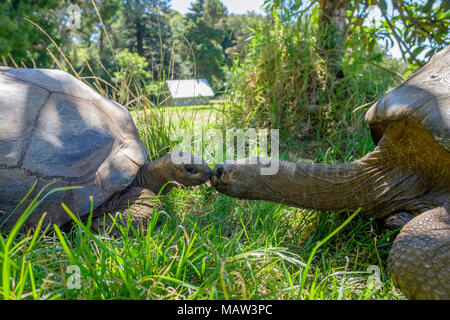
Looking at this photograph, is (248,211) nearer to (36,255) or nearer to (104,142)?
(104,142)

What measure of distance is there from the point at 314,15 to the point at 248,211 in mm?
2996

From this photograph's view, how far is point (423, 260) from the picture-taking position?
1.37m

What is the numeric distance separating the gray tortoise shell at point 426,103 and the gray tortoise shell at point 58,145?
5.20 ft

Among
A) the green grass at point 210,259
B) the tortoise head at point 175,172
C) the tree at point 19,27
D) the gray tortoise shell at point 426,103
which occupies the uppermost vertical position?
the tree at point 19,27

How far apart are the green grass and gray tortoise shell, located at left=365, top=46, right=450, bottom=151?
0.58m

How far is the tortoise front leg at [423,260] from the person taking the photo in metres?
1.34

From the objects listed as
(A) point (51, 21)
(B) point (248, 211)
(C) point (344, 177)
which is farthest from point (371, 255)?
(A) point (51, 21)

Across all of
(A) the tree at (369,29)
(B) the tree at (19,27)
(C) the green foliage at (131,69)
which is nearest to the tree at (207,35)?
(C) the green foliage at (131,69)

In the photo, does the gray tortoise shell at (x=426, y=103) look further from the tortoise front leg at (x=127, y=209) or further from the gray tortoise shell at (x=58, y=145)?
the gray tortoise shell at (x=58, y=145)

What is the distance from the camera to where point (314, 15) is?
4.21 metres

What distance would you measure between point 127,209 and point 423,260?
169cm

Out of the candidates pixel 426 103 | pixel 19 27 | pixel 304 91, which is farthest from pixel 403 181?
pixel 19 27

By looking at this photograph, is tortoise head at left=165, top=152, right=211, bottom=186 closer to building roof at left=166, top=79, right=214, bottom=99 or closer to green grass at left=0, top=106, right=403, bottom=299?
green grass at left=0, top=106, right=403, bottom=299

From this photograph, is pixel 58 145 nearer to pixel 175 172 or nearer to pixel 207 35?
pixel 175 172
